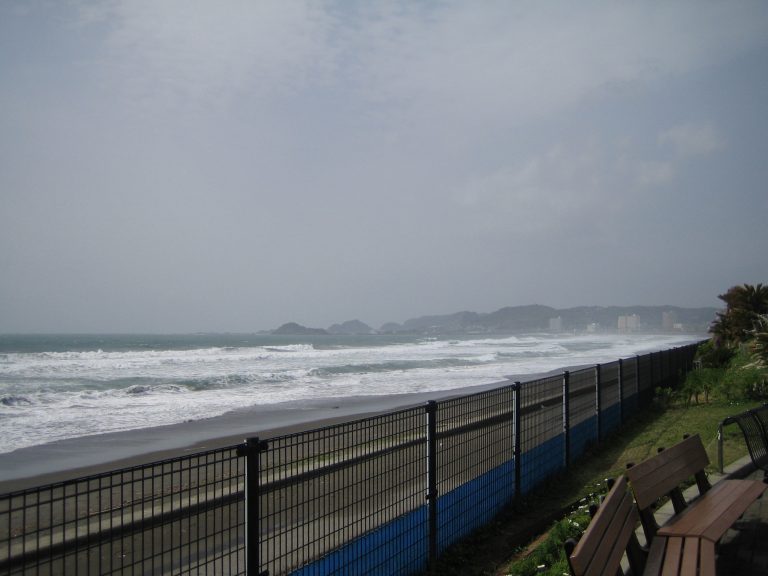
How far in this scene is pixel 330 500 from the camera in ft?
15.3

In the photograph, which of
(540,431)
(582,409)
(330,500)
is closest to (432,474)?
(330,500)

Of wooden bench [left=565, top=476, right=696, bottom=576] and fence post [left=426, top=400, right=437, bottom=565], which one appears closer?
wooden bench [left=565, top=476, right=696, bottom=576]

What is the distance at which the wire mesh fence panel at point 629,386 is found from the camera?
1359 cm

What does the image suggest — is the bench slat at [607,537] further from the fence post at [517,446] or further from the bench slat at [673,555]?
the fence post at [517,446]

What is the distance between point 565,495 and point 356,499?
14.4ft

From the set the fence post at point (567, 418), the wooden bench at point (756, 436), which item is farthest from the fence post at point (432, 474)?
the wooden bench at point (756, 436)

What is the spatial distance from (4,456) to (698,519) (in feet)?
45.8

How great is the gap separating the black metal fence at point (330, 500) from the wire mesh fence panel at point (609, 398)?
96.9 inches

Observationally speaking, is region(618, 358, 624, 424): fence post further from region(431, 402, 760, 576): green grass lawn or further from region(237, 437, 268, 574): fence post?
region(237, 437, 268, 574): fence post

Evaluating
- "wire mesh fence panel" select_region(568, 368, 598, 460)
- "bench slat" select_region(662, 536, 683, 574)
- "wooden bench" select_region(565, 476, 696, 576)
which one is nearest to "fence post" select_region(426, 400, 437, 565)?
"wooden bench" select_region(565, 476, 696, 576)

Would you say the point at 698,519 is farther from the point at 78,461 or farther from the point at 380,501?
the point at 78,461

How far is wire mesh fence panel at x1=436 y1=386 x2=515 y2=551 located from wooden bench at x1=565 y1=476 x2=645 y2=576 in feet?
6.44

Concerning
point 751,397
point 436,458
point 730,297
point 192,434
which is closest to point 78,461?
point 192,434

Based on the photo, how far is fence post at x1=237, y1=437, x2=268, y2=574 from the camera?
153 inches
